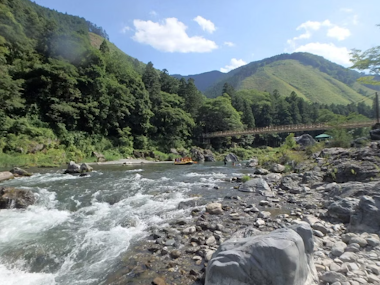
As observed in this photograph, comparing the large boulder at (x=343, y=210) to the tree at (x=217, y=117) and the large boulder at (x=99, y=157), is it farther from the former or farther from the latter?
the tree at (x=217, y=117)

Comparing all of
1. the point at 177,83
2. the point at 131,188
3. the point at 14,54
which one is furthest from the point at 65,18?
the point at 131,188

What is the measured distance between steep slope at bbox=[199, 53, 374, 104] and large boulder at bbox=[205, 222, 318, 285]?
414 feet

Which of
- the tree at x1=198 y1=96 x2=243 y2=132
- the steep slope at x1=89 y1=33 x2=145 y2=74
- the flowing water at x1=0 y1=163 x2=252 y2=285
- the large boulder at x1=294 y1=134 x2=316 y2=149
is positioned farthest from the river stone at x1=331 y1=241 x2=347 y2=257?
the steep slope at x1=89 y1=33 x2=145 y2=74

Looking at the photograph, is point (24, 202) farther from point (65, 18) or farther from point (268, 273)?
point (65, 18)

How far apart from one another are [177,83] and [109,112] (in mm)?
25395

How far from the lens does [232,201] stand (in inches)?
336

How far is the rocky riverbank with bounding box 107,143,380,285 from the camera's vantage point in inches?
153

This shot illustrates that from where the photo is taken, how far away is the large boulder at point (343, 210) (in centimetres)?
593

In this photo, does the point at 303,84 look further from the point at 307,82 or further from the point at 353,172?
the point at 353,172

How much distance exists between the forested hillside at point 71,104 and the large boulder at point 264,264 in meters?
21.0

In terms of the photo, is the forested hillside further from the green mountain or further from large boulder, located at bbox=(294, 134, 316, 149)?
the green mountain

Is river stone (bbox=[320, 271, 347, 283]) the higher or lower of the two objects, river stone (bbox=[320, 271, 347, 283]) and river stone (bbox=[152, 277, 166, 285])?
the higher

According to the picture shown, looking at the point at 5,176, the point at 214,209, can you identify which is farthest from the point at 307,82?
the point at 5,176

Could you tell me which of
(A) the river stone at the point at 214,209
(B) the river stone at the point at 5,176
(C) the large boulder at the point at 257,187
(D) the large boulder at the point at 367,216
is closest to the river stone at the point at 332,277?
(D) the large boulder at the point at 367,216
